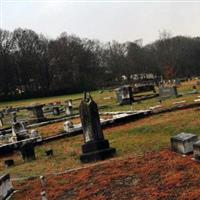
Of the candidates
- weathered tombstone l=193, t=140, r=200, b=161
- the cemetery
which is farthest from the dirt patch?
weathered tombstone l=193, t=140, r=200, b=161

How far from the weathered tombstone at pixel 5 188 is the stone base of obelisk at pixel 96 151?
3.43m

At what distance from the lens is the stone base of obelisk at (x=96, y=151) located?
15883mm

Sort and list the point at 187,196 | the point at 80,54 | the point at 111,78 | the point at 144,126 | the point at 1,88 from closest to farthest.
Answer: the point at 187,196 < the point at 144,126 < the point at 1,88 < the point at 80,54 < the point at 111,78

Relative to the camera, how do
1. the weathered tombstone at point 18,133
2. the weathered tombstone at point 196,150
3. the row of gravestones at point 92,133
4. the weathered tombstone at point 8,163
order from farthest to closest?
the weathered tombstone at point 18,133, the weathered tombstone at point 8,163, the row of gravestones at point 92,133, the weathered tombstone at point 196,150

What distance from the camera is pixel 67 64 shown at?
303 feet

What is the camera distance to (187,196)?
9523 millimetres

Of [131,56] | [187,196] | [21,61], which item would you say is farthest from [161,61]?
[187,196]

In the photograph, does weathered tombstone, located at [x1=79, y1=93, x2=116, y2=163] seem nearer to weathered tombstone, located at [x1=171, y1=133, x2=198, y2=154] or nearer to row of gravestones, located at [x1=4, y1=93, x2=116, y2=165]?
row of gravestones, located at [x1=4, y1=93, x2=116, y2=165]

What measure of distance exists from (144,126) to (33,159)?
5299mm

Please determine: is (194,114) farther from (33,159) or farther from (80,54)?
(80,54)

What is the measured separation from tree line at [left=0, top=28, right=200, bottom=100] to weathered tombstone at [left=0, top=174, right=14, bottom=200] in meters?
66.7

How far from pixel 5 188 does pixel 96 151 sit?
4.24 metres

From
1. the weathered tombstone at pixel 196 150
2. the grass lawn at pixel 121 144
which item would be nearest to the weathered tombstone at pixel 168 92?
the grass lawn at pixel 121 144

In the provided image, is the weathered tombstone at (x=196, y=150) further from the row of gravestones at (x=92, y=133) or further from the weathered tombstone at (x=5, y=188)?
the weathered tombstone at (x=5, y=188)
